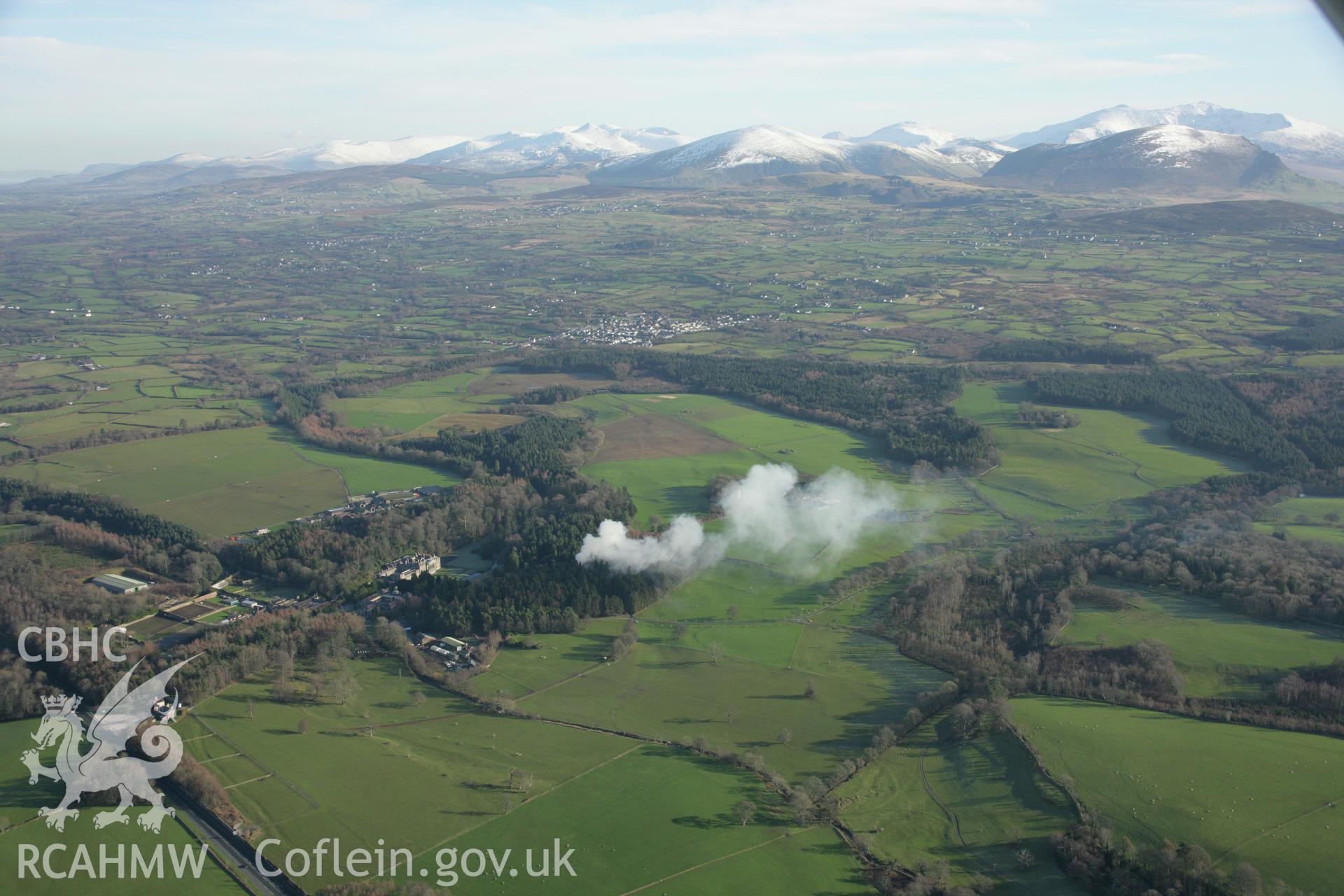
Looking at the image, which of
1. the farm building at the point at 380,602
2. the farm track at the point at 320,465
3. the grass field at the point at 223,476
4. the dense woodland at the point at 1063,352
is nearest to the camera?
the farm building at the point at 380,602

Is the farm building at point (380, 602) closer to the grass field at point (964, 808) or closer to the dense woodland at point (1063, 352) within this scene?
the grass field at point (964, 808)

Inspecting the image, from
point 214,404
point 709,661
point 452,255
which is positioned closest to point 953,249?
point 452,255

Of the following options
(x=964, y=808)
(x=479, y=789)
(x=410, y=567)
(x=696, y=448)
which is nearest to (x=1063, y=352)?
(x=696, y=448)

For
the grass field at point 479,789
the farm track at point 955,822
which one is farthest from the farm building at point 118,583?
the farm track at point 955,822

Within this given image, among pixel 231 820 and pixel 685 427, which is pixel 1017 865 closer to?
pixel 231 820

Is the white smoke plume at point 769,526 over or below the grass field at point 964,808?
over

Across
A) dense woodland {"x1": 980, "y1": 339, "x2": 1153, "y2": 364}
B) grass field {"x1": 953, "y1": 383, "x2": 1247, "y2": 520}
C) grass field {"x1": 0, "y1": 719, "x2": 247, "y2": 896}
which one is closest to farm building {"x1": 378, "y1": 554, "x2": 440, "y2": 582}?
grass field {"x1": 0, "y1": 719, "x2": 247, "y2": 896}

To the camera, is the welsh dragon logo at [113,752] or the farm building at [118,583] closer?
the welsh dragon logo at [113,752]
